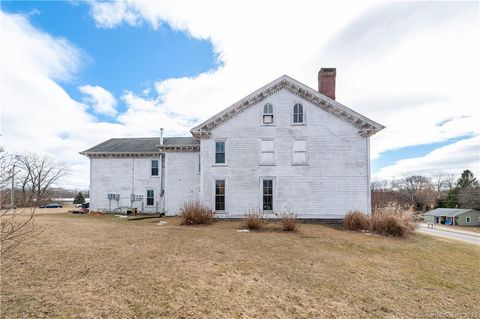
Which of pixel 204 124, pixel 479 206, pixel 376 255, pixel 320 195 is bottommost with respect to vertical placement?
pixel 479 206

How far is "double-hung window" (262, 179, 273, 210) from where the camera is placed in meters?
17.8

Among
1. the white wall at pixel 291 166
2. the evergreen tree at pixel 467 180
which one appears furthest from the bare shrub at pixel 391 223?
the evergreen tree at pixel 467 180

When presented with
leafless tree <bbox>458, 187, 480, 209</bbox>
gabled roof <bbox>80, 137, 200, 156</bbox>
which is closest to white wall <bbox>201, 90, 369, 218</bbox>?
gabled roof <bbox>80, 137, 200, 156</bbox>

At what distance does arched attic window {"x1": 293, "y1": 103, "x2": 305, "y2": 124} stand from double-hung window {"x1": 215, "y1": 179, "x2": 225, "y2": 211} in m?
6.99

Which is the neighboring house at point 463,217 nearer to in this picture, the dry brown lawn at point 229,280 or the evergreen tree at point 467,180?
the evergreen tree at point 467,180

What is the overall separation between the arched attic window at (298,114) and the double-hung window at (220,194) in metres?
6.99

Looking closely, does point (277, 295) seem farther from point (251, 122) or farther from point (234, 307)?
point (251, 122)

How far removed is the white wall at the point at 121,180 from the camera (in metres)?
23.9

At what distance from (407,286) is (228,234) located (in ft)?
24.4

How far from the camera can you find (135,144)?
26062 millimetres

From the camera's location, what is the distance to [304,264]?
7.88m

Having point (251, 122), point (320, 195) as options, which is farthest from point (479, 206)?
point (251, 122)

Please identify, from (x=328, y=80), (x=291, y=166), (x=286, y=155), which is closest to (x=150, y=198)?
(x=286, y=155)

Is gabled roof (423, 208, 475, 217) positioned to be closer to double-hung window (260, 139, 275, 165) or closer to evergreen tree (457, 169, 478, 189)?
evergreen tree (457, 169, 478, 189)
